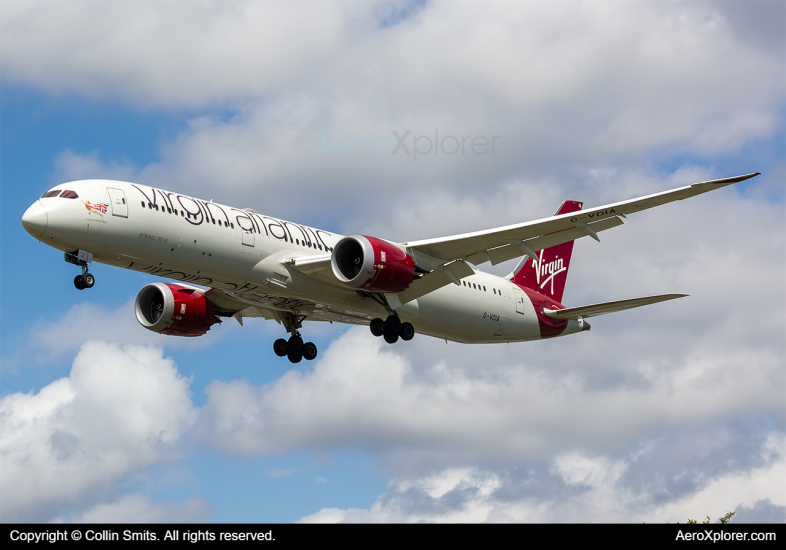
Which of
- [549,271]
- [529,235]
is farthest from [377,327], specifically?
[549,271]

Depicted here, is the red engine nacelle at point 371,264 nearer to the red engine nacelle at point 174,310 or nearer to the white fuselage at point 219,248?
the white fuselage at point 219,248

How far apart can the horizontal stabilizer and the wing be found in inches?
185

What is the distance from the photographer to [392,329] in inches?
1480

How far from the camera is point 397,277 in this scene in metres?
34.9

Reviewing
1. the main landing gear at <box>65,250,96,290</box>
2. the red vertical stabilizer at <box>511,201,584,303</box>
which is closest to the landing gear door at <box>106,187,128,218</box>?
the main landing gear at <box>65,250,96,290</box>

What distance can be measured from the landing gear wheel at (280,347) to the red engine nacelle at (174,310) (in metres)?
3.11

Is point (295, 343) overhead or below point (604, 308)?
overhead

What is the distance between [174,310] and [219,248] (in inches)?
345

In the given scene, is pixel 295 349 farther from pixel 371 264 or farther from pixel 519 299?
pixel 519 299

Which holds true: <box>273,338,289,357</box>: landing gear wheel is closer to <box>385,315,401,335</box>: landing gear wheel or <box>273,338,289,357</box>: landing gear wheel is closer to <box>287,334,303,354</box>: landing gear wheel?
<box>287,334,303,354</box>: landing gear wheel
